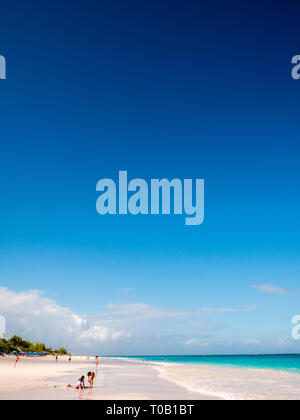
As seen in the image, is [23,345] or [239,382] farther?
[23,345]

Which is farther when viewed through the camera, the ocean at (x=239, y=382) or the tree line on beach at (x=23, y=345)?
the tree line on beach at (x=23, y=345)

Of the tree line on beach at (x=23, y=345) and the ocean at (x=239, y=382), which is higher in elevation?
the ocean at (x=239, y=382)

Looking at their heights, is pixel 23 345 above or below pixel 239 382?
below

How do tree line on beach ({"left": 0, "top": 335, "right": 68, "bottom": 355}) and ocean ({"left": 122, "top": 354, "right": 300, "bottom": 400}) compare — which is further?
tree line on beach ({"left": 0, "top": 335, "right": 68, "bottom": 355})

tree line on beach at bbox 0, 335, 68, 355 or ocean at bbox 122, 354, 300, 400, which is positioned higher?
ocean at bbox 122, 354, 300, 400
